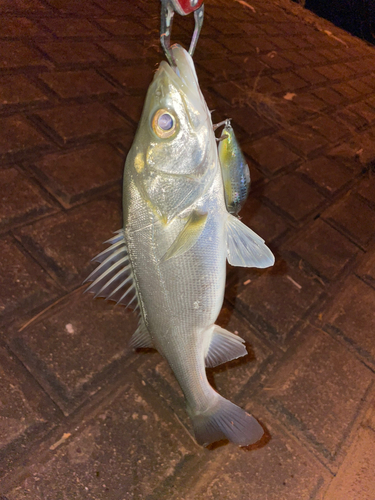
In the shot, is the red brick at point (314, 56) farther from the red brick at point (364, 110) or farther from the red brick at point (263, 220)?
the red brick at point (263, 220)

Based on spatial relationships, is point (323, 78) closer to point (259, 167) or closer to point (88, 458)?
point (259, 167)

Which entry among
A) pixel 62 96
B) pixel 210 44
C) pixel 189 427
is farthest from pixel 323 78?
pixel 189 427

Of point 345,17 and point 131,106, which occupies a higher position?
point 345,17

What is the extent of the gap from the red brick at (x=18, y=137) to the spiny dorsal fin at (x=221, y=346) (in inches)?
82.9

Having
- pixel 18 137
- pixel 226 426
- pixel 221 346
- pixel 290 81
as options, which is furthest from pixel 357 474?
pixel 290 81

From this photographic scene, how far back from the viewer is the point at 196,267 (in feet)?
4.64

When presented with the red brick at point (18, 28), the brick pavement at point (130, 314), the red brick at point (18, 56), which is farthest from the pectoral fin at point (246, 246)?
the red brick at point (18, 28)

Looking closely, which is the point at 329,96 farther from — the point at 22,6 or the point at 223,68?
the point at 22,6

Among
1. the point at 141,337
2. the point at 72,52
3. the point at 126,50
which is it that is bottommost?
the point at 141,337

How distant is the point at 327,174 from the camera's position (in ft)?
11.9

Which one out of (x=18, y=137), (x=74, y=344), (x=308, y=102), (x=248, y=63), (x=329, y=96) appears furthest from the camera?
(x=329, y=96)

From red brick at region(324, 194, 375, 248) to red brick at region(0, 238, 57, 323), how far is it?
2410 millimetres

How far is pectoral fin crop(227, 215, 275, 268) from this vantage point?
144cm

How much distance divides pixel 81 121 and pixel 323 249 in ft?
7.72
